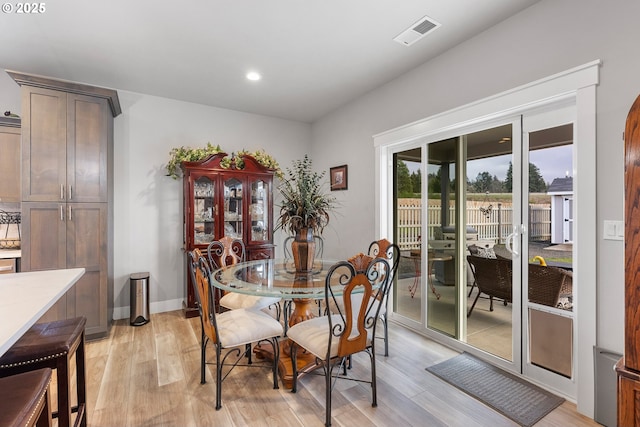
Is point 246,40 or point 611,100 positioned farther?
point 246,40

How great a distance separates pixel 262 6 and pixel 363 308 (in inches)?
88.8

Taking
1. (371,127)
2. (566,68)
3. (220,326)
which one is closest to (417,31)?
(566,68)

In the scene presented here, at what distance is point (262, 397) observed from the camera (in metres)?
2.12

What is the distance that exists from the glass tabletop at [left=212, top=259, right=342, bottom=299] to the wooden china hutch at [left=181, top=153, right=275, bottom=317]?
118 cm

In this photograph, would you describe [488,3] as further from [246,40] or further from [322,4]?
[246,40]

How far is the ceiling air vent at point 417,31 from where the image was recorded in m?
2.36

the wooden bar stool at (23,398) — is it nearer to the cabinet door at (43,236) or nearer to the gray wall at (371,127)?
the cabinet door at (43,236)

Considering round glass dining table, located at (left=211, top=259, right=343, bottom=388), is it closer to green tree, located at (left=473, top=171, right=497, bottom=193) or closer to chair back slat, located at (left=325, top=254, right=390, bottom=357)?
chair back slat, located at (left=325, top=254, right=390, bottom=357)

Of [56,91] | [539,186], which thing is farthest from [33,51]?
[539,186]

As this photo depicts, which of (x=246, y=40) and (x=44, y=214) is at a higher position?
(x=246, y=40)

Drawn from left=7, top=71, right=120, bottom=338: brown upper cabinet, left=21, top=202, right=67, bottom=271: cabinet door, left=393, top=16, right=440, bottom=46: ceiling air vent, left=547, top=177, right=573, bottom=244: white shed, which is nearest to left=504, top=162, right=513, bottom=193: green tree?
left=547, top=177, right=573, bottom=244: white shed

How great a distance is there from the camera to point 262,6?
2.20 metres

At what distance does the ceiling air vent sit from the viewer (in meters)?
2.36

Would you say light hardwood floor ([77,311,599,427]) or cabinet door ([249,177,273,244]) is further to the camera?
cabinet door ([249,177,273,244])
